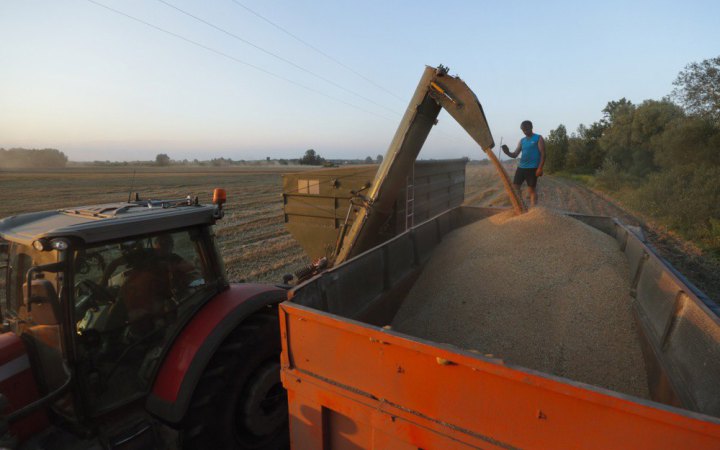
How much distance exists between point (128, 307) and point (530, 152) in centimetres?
521

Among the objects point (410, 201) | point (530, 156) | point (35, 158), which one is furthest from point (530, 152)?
point (35, 158)

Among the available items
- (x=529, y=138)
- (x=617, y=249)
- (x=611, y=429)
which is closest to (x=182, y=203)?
(x=611, y=429)

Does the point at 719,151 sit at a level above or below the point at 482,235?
above

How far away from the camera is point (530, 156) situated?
535 cm

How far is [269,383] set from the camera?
2.42 m

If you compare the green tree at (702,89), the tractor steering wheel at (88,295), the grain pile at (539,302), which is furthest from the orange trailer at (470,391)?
the green tree at (702,89)

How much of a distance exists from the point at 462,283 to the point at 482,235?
0.97 m

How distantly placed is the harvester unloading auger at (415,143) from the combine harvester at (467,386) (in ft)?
4.85

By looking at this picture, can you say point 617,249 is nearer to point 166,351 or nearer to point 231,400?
point 231,400

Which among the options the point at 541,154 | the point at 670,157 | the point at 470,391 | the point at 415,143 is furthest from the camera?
the point at 670,157

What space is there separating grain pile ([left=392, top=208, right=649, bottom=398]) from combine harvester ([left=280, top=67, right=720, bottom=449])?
15 cm

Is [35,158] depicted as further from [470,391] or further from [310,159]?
[470,391]

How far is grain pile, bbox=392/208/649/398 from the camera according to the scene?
2.26 metres

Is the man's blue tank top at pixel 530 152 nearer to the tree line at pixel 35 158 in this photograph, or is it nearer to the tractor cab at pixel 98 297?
the tractor cab at pixel 98 297
